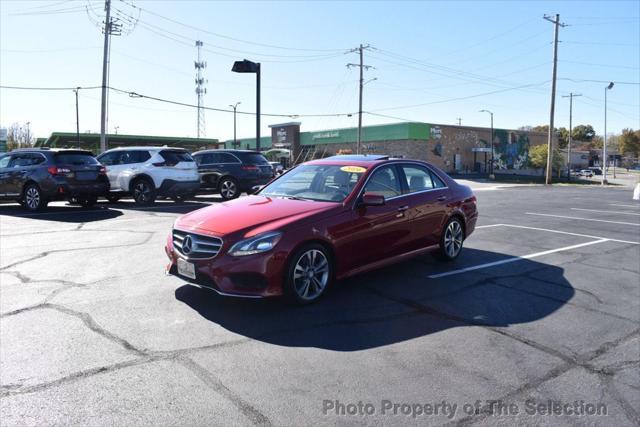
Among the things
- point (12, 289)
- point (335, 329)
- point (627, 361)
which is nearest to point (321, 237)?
point (335, 329)

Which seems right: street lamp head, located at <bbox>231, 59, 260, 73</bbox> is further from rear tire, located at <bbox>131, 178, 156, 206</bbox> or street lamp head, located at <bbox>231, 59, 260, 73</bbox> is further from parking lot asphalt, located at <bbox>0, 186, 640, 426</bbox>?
parking lot asphalt, located at <bbox>0, 186, 640, 426</bbox>

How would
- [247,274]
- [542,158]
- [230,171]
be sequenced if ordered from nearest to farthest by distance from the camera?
[247,274] < [230,171] < [542,158]

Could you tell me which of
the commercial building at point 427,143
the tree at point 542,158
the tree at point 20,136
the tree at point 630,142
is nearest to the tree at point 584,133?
the tree at point 630,142

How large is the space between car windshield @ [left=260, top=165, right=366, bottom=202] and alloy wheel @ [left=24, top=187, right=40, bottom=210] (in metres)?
9.17

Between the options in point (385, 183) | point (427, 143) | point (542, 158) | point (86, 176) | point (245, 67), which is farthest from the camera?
point (542, 158)

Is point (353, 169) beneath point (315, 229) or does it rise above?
above

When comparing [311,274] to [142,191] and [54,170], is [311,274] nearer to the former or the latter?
[54,170]

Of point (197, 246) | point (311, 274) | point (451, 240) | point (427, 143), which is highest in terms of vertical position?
point (427, 143)

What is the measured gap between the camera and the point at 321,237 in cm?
502

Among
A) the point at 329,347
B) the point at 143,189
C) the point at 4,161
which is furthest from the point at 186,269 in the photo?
the point at 4,161

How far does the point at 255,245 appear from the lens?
4.66m

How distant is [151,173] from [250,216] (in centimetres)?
1034

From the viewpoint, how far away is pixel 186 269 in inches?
196

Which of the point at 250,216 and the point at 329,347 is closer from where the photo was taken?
the point at 329,347
